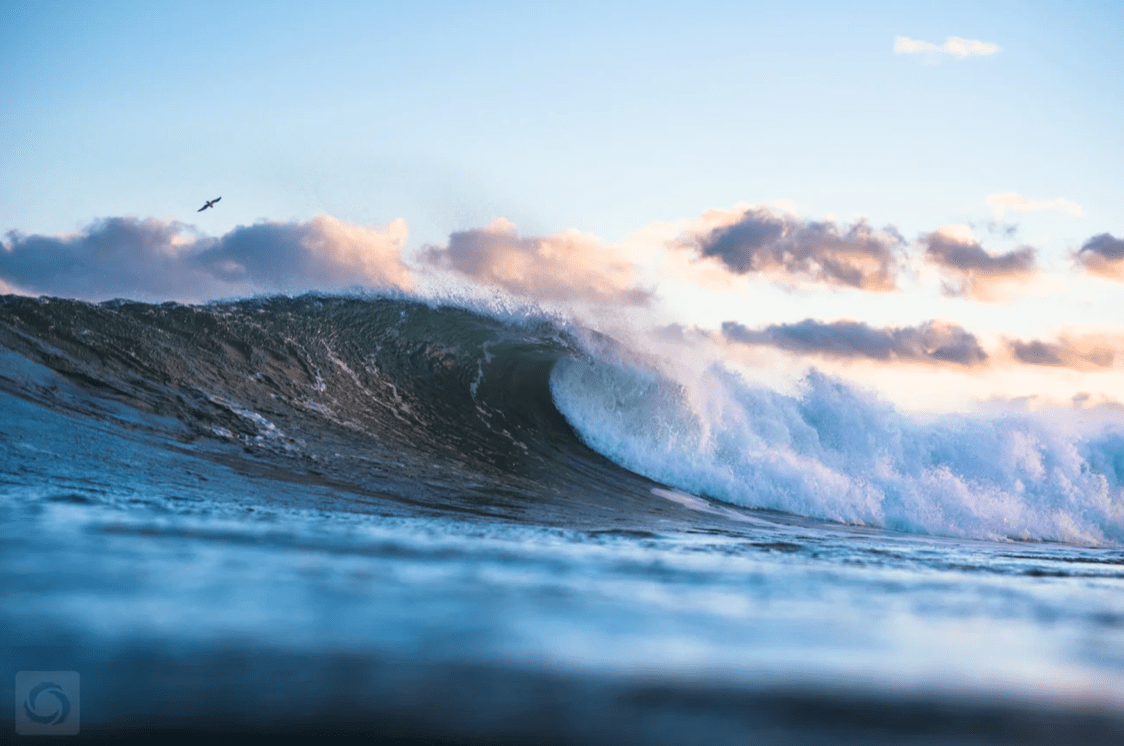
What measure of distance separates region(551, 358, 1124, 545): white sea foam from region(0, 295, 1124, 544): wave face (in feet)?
0.12

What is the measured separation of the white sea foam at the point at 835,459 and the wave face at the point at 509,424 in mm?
36

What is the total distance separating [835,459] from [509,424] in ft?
19.1

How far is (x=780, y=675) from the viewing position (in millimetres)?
1661

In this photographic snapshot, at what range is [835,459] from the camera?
45.4 feet

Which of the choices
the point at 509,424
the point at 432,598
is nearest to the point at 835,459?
the point at 509,424

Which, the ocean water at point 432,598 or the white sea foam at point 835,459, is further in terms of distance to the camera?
the white sea foam at point 835,459

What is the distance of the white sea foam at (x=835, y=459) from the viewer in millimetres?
12312

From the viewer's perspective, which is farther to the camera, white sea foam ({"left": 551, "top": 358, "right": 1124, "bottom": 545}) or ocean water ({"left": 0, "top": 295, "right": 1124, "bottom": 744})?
white sea foam ({"left": 551, "top": 358, "right": 1124, "bottom": 545})

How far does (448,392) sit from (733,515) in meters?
5.00

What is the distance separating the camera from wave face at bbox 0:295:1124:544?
894cm

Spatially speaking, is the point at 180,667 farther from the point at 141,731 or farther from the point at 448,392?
the point at 448,392

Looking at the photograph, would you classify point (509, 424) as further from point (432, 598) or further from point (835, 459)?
point (432, 598)

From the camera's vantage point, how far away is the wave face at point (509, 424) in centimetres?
894

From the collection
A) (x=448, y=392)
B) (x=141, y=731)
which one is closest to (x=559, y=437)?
(x=448, y=392)
